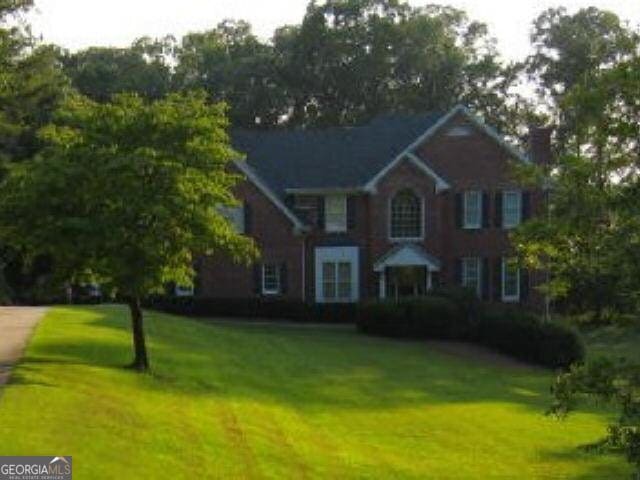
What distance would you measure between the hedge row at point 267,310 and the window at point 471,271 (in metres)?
5.95

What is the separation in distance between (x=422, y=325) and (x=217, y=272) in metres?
11.5

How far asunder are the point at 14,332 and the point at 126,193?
719 centimetres

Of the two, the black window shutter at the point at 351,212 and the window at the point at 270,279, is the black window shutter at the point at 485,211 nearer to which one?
the black window shutter at the point at 351,212

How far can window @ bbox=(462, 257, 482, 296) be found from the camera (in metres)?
50.0

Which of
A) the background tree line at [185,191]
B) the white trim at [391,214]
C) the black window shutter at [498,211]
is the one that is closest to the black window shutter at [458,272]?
the white trim at [391,214]

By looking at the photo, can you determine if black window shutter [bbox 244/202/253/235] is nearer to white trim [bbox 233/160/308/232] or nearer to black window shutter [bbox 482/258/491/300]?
white trim [bbox 233/160/308/232]

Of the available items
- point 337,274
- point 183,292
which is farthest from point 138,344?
point 337,274

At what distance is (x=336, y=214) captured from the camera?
49.8m

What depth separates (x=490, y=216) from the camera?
49.7m

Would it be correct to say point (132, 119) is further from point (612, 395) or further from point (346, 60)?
point (346, 60)

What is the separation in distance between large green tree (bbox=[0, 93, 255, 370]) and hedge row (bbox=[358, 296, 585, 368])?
1673 centimetres

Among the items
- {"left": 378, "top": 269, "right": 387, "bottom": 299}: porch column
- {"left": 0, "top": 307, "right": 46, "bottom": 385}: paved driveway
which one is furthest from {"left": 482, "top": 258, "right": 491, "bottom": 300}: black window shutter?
{"left": 0, "top": 307, "right": 46, "bottom": 385}: paved driveway

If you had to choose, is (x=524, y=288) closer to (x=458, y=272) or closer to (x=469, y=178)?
(x=458, y=272)

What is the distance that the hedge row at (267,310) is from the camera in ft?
156
